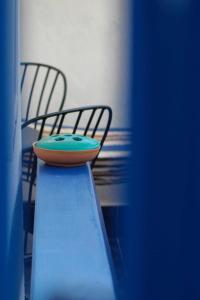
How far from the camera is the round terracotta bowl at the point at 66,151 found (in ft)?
4.56

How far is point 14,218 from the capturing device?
851 mm

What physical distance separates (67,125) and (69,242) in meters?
1.99

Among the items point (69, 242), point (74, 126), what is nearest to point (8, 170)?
point (69, 242)

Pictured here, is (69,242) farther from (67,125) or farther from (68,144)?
(67,125)

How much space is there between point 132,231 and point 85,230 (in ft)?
2.69

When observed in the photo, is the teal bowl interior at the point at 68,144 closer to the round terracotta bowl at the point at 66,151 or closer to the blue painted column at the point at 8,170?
the round terracotta bowl at the point at 66,151

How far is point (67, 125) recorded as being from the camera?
2.95 m

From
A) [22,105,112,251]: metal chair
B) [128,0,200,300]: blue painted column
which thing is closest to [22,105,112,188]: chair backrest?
[22,105,112,251]: metal chair

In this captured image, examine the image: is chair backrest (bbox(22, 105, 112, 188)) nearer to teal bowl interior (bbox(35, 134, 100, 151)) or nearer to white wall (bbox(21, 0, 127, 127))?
white wall (bbox(21, 0, 127, 127))

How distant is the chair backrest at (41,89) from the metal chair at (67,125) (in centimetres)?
10

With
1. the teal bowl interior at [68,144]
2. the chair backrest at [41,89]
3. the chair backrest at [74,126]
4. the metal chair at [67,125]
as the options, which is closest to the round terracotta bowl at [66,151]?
the teal bowl interior at [68,144]

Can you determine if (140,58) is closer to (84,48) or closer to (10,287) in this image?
(10,287)

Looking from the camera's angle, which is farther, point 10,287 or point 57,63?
point 57,63

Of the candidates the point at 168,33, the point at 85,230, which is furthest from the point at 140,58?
the point at 85,230
